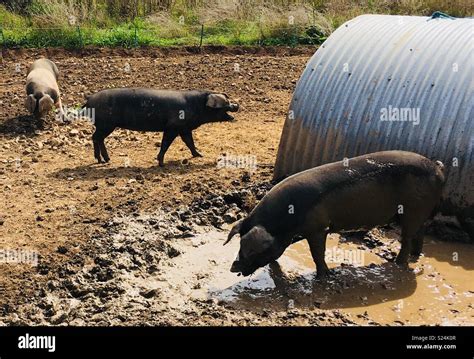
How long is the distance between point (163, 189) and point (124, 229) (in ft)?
3.84

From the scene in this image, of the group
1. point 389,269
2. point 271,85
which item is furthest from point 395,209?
point 271,85

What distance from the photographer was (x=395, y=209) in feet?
22.9

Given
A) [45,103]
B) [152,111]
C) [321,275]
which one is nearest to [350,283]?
[321,275]

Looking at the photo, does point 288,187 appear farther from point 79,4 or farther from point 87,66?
point 79,4

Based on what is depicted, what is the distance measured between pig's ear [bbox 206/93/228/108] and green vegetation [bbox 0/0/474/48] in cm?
729

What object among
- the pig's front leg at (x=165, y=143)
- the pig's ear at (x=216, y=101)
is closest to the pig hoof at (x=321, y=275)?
the pig's front leg at (x=165, y=143)

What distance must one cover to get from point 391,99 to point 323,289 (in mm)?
2678

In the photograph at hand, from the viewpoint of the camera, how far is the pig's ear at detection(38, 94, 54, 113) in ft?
38.3

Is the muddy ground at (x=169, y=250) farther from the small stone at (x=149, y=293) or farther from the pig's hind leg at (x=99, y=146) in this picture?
the pig's hind leg at (x=99, y=146)

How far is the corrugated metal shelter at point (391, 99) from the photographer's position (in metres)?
7.76

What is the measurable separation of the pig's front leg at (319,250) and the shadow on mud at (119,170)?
10.8 feet

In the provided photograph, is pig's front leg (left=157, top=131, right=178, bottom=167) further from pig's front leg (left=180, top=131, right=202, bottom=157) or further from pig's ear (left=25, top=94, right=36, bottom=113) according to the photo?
pig's ear (left=25, top=94, right=36, bottom=113)

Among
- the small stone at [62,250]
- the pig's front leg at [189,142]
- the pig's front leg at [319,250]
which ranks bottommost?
the small stone at [62,250]

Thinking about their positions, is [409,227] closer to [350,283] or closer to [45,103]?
[350,283]
